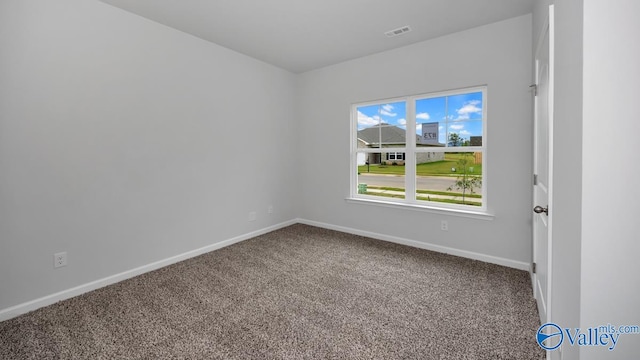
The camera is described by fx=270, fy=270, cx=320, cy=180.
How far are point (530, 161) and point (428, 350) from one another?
2257mm

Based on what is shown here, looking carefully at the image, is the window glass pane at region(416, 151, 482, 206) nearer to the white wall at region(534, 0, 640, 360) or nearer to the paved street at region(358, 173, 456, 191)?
the paved street at region(358, 173, 456, 191)

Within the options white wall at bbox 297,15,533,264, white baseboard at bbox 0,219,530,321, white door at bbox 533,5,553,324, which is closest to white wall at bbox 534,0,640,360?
white door at bbox 533,5,553,324

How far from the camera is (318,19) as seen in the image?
2.90 metres

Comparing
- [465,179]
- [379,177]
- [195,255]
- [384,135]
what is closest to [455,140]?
[465,179]

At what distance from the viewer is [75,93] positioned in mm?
2420

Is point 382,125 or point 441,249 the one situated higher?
point 382,125

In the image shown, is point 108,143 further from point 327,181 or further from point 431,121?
point 431,121

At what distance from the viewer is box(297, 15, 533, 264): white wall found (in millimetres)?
2871

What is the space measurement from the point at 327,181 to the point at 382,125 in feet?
4.16

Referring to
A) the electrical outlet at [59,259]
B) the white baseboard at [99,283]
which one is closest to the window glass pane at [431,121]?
the white baseboard at [99,283]

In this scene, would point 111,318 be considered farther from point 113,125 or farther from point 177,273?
point 113,125

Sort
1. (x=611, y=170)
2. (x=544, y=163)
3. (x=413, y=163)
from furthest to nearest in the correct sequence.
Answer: (x=413, y=163), (x=544, y=163), (x=611, y=170)

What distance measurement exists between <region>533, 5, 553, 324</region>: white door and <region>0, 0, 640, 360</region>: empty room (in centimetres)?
4

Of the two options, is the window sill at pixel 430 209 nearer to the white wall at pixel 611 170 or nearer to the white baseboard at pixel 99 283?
the white baseboard at pixel 99 283
